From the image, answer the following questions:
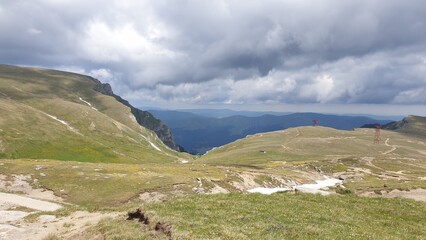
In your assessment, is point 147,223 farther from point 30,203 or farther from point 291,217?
point 30,203

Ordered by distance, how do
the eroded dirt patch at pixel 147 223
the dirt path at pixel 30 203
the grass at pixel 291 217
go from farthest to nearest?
1. the dirt path at pixel 30 203
2. the eroded dirt patch at pixel 147 223
3. the grass at pixel 291 217

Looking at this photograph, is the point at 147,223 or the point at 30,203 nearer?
the point at 147,223

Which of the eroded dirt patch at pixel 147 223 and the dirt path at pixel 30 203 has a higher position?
the eroded dirt patch at pixel 147 223

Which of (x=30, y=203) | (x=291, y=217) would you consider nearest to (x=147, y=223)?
(x=291, y=217)

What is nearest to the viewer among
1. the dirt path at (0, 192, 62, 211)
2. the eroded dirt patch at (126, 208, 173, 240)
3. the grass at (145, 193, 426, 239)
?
the grass at (145, 193, 426, 239)

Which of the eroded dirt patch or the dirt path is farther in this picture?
the dirt path

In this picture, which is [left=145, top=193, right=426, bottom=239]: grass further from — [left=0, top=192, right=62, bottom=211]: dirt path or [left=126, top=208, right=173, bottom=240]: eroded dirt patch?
[left=0, top=192, right=62, bottom=211]: dirt path

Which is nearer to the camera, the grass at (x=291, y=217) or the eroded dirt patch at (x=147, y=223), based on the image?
the grass at (x=291, y=217)

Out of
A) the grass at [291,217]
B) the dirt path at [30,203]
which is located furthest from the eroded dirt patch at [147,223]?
the dirt path at [30,203]

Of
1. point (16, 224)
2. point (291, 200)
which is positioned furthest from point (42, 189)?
point (291, 200)

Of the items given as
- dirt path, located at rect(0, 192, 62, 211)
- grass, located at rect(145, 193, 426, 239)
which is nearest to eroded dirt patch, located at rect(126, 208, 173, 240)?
grass, located at rect(145, 193, 426, 239)

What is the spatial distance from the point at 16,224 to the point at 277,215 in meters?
26.8

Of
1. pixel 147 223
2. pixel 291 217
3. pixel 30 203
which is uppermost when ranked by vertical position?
pixel 291 217

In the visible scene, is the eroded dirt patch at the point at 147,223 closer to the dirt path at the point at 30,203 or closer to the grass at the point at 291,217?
the grass at the point at 291,217
